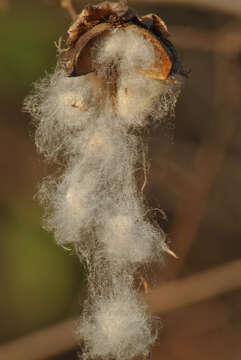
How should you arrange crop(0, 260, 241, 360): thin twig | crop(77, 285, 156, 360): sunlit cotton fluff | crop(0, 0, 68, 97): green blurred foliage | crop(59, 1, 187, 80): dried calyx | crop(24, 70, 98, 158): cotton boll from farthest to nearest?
crop(0, 260, 241, 360): thin twig, crop(0, 0, 68, 97): green blurred foliage, crop(77, 285, 156, 360): sunlit cotton fluff, crop(24, 70, 98, 158): cotton boll, crop(59, 1, 187, 80): dried calyx

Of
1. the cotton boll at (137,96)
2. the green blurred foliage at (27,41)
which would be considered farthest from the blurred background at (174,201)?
the cotton boll at (137,96)

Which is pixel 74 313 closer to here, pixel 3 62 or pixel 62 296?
pixel 62 296

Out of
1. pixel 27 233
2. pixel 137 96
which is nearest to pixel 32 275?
pixel 27 233

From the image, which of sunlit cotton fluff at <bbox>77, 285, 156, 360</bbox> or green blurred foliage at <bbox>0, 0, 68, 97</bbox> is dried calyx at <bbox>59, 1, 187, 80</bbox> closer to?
sunlit cotton fluff at <bbox>77, 285, 156, 360</bbox>

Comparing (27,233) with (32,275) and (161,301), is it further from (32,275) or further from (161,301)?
(161,301)

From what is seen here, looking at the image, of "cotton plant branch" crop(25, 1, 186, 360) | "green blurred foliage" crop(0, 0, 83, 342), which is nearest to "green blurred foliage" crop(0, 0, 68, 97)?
"green blurred foliage" crop(0, 0, 83, 342)

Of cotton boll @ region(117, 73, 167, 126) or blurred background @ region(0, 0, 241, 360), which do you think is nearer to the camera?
cotton boll @ region(117, 73, 167, 126)

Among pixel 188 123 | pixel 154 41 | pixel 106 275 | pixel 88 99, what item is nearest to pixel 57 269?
pixel 188 123
